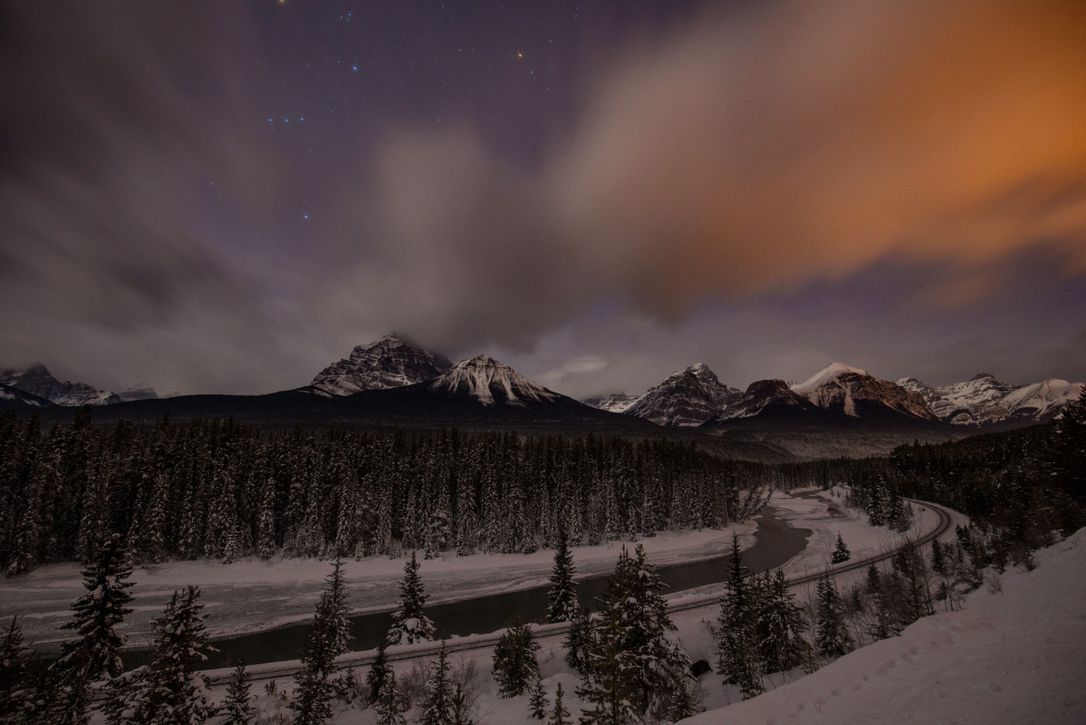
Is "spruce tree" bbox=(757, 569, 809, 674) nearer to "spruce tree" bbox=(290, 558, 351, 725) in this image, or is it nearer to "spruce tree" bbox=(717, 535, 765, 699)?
"spruce tree" bbox=(717, 535, 765, 699)

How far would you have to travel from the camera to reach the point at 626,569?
26.2 meters

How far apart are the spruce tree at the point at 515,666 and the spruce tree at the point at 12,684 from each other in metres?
21.0

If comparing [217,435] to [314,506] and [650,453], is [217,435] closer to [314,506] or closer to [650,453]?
[314,506]

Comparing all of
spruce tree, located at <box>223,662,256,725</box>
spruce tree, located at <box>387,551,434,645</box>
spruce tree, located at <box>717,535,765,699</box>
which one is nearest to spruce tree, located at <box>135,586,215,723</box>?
spruce tree, located at <box>223,662,256,725</box>

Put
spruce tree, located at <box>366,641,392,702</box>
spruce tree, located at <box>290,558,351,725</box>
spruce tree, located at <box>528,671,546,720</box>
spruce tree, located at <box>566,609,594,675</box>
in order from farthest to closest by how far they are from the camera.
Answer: spruce tree, located at <box>566,609,594,675</box> → spruce tree, located at <box>366,641,392,702</box> → spruce tree, located at <box>528,671,546,720</box> → spruce tree, located at <box>290,558,351,725</box>

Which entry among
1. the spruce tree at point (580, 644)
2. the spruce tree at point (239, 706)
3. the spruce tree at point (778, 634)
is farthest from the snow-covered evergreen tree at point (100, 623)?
the spruce tree at point (778, 634)

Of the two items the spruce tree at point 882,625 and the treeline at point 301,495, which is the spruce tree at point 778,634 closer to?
the spruce tree at point 882,625

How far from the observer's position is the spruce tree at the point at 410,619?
3484 centimetres

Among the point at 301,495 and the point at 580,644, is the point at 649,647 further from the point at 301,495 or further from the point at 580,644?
the point at 301,495

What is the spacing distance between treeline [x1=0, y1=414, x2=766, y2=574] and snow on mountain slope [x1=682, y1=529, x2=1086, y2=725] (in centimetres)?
6477

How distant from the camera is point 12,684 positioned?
1636cm

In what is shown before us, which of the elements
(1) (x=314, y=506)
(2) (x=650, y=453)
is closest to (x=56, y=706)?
(1) (x=314, y=506)

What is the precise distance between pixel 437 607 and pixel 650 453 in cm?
7924

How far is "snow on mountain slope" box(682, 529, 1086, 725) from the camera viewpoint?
28.7 feet
